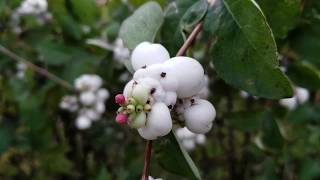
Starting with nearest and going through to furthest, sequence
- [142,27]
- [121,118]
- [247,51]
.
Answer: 1. [121,118]
2. [247,51]
3. [142,27]

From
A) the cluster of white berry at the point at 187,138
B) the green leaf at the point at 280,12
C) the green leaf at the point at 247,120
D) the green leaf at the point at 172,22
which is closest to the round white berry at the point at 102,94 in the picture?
the cluster of white berry at the point at 187,138

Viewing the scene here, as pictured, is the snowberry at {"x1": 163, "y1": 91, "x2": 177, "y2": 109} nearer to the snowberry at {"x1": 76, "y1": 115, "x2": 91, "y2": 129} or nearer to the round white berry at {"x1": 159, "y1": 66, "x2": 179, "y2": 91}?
the round white berry at {"x1": 159, "y1": 66, "x2": 179, "y2": 91}

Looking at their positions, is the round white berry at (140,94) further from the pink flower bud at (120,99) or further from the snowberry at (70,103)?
the snowberry at (70,103)

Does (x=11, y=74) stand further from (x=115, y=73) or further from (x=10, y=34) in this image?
(x=115, y=73)

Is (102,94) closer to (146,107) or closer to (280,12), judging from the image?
(280,12)

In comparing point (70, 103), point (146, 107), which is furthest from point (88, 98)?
point (146, 107)

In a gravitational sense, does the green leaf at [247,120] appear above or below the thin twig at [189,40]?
Answer: below

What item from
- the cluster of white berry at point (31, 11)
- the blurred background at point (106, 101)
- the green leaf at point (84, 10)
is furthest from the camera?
the cluster of white berry at point (31, 11)
